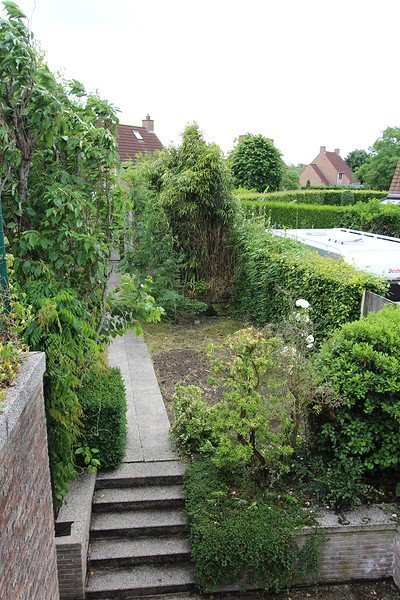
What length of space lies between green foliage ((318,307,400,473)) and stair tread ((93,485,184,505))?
68.2 inches

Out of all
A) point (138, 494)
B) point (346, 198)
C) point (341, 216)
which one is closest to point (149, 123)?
point (346, 198)

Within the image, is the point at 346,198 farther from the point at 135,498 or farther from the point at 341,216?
the point at 135,498

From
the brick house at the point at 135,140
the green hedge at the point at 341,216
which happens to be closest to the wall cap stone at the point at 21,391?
the green hedge at the point at 341,216

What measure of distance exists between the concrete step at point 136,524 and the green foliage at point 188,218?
23.6ft

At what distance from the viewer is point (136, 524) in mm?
5359

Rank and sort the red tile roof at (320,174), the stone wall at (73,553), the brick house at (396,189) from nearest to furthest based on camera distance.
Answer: the stone wall at (73,553) → the brick house at (396,189) → the red tile roof at (320,174)

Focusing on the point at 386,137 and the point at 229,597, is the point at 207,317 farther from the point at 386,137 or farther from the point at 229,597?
the point at 386,137

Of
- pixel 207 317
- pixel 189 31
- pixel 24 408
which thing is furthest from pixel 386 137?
pixel 24 408

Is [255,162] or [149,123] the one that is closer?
[255,162]

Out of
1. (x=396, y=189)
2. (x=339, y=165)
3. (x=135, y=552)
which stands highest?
(x=339, y=165)

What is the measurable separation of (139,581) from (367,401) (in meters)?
2.81

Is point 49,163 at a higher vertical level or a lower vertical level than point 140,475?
higher

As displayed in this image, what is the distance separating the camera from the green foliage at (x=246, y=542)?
4.69 metres

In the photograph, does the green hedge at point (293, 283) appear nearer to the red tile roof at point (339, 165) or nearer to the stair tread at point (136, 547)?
the stair tread at point (136, 547)
